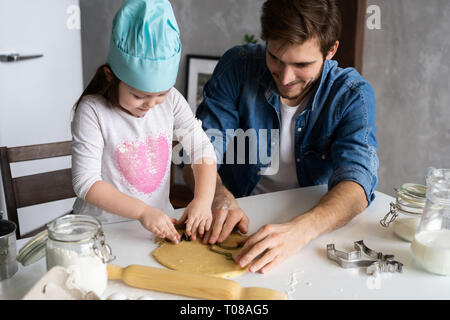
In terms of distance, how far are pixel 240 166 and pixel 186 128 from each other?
39cm

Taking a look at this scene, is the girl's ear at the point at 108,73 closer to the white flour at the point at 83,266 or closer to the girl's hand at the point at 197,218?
the girl's hand at the point at 197,218

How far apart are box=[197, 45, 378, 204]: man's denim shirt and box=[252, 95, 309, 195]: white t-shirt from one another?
2 cm

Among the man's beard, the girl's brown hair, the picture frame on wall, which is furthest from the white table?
the picture frame on wall

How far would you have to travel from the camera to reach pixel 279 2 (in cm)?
134

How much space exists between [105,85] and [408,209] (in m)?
0.87

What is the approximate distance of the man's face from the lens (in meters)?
1.31

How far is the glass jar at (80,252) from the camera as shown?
2.62 ft

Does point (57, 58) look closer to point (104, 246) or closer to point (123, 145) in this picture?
point (123, 145)

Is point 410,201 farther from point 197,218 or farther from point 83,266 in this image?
point 83,266

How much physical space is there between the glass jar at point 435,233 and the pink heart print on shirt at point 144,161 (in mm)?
772

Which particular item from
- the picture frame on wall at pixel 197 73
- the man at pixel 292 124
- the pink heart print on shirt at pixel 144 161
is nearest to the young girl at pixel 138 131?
the pink heart print on shirt at pixel 144 161

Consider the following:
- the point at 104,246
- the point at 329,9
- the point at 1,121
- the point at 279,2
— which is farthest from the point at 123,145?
the point at 1,121

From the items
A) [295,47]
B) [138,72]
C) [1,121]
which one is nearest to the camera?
[138,72]

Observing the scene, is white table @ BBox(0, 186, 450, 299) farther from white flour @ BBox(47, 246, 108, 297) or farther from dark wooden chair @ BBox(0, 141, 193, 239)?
dark wooden chair @ BBox(0, 141, 193, 239)
